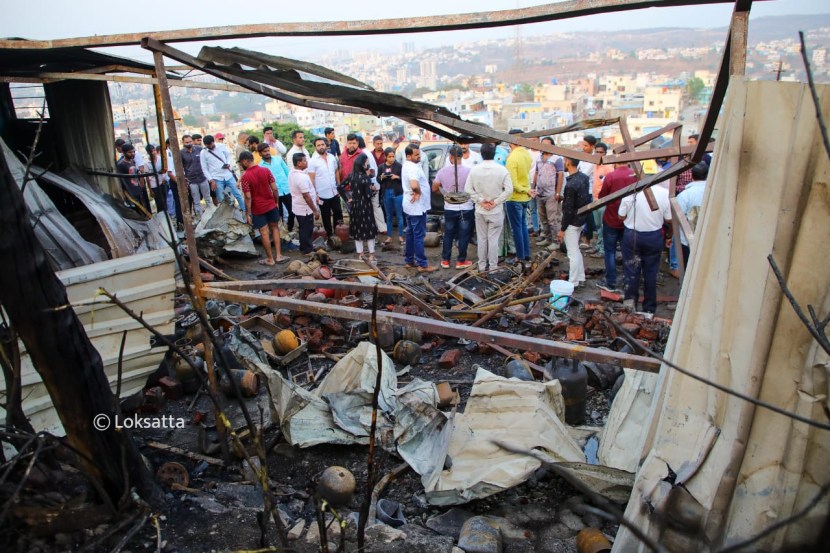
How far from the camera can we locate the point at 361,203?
32.7ft

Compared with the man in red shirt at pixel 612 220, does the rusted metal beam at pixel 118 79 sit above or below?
above

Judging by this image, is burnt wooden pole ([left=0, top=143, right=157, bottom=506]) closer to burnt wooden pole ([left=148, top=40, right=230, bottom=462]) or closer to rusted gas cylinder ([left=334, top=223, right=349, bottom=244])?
burnt wooden pole ([left=148, top=40, right=230, bottom=462])

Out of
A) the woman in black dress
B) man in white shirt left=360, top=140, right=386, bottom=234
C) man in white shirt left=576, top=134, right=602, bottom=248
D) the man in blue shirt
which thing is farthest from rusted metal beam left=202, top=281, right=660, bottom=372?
the man in blue shirt

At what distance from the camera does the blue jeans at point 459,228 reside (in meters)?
9.83

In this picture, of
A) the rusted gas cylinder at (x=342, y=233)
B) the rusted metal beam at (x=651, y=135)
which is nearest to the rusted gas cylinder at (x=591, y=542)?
the rusted metal beam at (x=651, y=135)

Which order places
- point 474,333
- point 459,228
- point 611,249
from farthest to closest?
point 459,228 → point 611,249 → point 474,333

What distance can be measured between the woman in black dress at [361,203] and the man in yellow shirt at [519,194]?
7.78 ft

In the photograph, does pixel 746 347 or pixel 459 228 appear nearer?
pixel 746 347

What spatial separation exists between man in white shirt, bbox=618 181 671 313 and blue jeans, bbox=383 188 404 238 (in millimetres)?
4767

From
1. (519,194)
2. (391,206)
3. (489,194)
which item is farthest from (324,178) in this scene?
(519,194)

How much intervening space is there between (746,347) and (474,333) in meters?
1.91

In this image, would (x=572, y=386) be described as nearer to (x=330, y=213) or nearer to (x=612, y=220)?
(x=612, y=220)

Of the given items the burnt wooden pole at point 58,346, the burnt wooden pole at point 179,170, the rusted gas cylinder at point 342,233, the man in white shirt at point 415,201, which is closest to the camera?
the burnt wooden pole at point 58,346

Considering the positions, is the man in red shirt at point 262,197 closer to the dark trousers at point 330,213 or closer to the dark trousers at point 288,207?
the dark trousers at point 330,213
